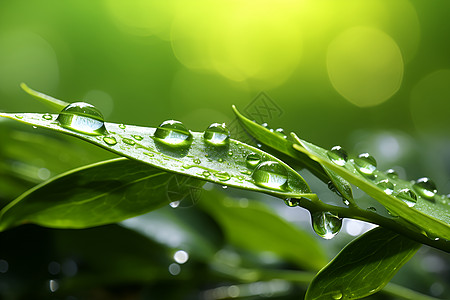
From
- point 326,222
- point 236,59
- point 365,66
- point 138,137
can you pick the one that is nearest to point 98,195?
point 138,137

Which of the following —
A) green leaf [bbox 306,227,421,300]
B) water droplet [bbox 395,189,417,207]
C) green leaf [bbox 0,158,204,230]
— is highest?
green leaf [bbox 0,158,204,230]

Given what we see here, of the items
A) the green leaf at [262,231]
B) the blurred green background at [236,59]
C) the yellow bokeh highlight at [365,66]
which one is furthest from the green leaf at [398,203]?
the yellow bokeh highlight at [365,66]

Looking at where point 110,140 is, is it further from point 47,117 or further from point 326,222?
point 326,222

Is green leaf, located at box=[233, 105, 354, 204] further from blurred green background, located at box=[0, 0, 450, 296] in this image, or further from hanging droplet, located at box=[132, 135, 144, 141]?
blurred green background, located at box=[0, 0, 450, 296]

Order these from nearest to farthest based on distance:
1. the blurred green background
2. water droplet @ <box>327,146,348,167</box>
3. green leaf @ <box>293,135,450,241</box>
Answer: green leaf @ <box>293,135,450,241</box>, water droplet @ <box>327,146,348,167</box>, the blurred green background

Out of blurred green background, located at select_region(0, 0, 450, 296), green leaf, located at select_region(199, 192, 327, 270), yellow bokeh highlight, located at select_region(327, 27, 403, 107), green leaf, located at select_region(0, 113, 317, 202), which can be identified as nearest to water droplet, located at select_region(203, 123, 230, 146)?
green leaf, located at select_region(0, 113, 317, 202)

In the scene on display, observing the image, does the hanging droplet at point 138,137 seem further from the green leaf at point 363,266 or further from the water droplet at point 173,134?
the green leaf at point 363,266
